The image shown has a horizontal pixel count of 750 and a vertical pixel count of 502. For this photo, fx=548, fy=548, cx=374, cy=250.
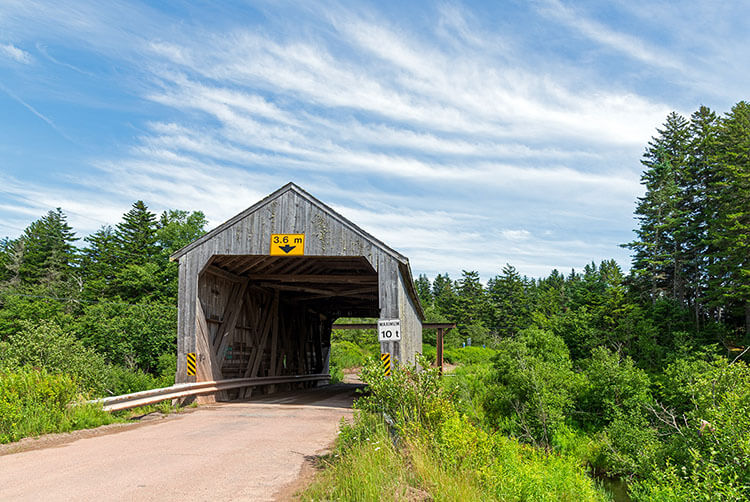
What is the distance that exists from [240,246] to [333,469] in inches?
342

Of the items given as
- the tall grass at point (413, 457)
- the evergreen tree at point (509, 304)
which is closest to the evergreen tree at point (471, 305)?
the evergreen tree at point (509, 304)

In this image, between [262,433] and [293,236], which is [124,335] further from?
[262,433]

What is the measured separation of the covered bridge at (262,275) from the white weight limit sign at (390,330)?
64.0 inches

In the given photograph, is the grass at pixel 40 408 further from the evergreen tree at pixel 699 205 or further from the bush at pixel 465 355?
the bush at pixel 465 355

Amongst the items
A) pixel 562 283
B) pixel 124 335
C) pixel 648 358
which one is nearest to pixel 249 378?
pixel 124 335

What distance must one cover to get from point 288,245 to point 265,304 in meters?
5.94

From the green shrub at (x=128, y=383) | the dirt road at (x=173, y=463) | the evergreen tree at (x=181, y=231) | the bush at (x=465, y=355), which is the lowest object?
the bush at (x=465, y=355)

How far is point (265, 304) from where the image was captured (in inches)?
742

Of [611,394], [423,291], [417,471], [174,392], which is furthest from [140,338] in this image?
[423,291]

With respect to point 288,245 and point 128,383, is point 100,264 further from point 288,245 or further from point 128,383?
point 288,245

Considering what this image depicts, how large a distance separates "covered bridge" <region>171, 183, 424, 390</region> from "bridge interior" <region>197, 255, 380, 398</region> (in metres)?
0.03

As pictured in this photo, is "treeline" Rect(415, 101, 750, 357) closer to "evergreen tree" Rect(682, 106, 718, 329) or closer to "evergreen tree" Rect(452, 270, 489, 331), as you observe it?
"evergreen tree" Rect(682, 106, 718, 329)

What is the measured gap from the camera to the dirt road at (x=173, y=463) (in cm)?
521

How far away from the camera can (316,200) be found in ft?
44.1
